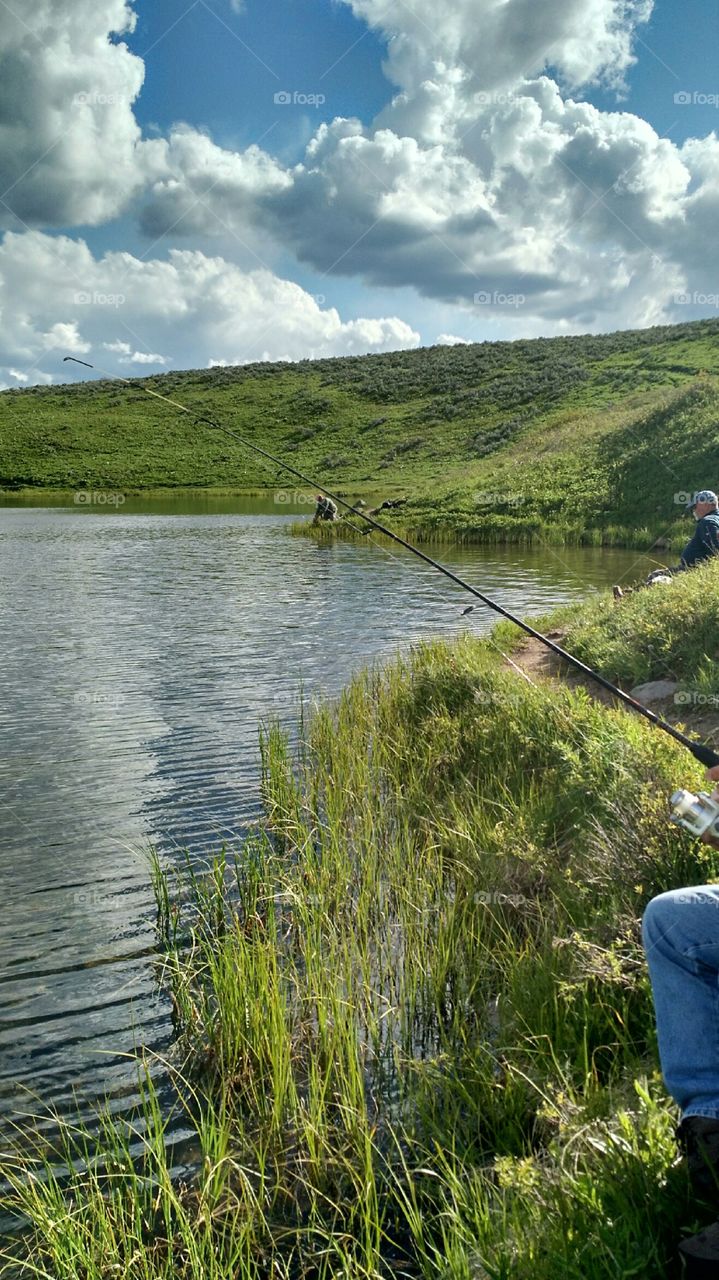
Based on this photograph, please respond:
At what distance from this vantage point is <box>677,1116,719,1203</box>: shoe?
8.81 feet

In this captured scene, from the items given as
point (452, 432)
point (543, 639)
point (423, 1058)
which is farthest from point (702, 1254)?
point (452, 432)

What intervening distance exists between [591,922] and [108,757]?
6.57 m

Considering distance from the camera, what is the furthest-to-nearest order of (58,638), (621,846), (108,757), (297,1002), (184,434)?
(184,434) < (58,638) < (108,757) < (621,846) < (297,1002)

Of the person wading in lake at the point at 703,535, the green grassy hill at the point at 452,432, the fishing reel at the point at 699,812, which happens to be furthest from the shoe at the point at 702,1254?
the green grassy hill at the point at 452,432

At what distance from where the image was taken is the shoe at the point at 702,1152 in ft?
8.81

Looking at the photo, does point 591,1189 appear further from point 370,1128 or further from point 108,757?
point 108,757

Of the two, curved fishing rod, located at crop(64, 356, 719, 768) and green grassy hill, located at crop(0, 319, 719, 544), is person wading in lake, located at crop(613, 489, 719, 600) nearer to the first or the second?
curved fishing rod, located at crop(64, 356, 719, 768)

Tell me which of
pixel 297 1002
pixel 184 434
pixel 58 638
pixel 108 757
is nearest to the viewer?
pixel 297 1002

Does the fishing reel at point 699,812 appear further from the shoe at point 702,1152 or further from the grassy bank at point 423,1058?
the grassy bank at point 423,1058

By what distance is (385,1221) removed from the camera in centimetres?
374

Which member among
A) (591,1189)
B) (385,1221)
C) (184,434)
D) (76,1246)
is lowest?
(385,1221)

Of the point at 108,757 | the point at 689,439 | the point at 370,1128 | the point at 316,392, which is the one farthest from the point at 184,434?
the point at 370,1128

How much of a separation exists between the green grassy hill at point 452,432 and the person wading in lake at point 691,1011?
3012 cm

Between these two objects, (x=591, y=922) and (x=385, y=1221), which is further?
(x=591, y=922)
